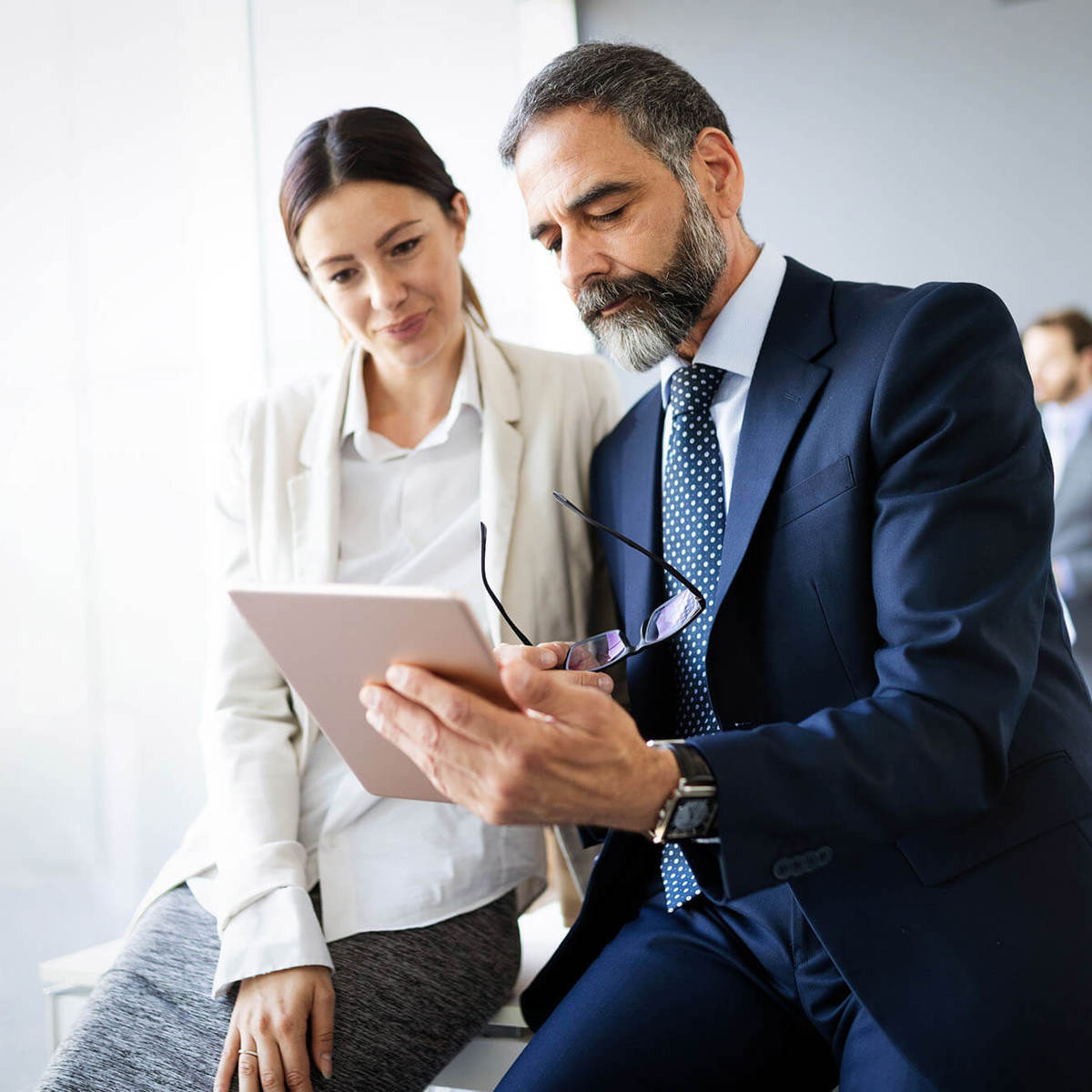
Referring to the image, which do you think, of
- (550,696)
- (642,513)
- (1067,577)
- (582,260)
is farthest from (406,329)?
(1067,577)

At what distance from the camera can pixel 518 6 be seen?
3.10 metres

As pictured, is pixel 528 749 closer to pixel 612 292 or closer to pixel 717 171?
pixel 612 292

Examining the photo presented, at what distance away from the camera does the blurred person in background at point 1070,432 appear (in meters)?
3.32

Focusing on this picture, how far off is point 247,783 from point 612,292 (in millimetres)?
805

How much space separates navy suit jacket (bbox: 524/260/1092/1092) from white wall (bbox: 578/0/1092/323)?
A: 2.41 meters

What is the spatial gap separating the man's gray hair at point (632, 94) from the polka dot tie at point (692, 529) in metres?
0.28

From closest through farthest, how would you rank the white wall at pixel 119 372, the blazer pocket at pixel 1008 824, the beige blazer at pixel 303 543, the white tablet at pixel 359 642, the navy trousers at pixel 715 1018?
the white tablet at pixel 359 642 → the blazer pocket at pixel 1008 824 → the navy trousers at pixel 715 1018 → the beige blazer at pixel 303 543 → the white wall at pixel 119 372

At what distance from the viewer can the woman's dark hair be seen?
1.54m

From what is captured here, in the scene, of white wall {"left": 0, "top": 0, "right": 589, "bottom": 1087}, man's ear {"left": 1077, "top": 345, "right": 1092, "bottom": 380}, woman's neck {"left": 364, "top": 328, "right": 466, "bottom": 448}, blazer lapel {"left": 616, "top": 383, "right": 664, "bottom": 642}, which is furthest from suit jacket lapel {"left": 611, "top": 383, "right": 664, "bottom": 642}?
man's ear {"left": 1077, "top": 345, "right": 1092, "bottom": 380}

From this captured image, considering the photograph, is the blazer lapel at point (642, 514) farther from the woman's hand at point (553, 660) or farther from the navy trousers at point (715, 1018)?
the navy trousers at point (715, 1018)

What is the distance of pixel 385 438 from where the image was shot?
1666mm

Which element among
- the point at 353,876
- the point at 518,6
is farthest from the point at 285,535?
the point at 518,6

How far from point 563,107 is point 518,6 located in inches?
78.7

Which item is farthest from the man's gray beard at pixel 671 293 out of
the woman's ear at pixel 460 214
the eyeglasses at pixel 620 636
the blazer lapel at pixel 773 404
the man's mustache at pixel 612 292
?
the woman's ear at pixel 460 214
